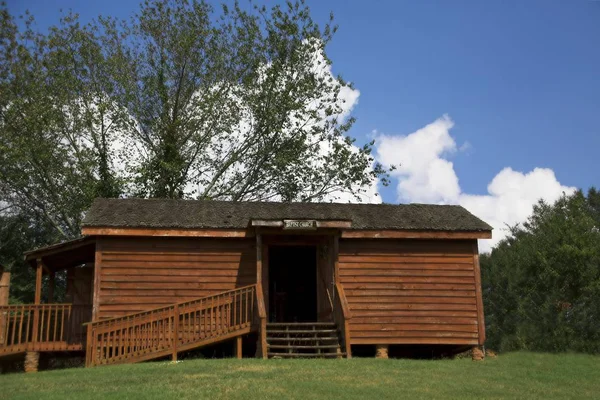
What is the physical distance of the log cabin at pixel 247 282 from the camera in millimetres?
15992

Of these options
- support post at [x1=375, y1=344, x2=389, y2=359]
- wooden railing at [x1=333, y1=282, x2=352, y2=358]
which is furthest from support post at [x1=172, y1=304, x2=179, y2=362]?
support post at [x1=375, y1=344, x2=389, y2=359]

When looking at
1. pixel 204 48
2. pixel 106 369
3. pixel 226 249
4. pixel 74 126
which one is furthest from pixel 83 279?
pixel 204 48

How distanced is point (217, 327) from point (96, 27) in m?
19.9

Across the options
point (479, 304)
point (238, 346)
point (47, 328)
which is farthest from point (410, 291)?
point (47, 328)

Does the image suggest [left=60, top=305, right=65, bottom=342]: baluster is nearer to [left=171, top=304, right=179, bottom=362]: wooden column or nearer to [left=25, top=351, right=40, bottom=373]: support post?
[left=25, top=351, right=40, bottom=373]: support post

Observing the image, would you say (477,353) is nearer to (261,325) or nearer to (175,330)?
(261,325)

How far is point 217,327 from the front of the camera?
16188 millimetres

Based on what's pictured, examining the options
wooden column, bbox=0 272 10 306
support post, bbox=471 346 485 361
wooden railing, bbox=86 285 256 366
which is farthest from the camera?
wooden column, bbox=0 272 10 306

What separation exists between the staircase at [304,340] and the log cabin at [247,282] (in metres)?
0.04

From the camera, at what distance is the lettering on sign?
53.3 feet

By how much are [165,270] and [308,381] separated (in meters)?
7.04

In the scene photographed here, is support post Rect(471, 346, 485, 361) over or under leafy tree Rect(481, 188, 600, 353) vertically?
under

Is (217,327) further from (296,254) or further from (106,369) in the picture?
(296,254)

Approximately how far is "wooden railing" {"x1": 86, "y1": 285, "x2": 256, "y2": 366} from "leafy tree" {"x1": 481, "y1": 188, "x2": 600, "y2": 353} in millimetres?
12169
